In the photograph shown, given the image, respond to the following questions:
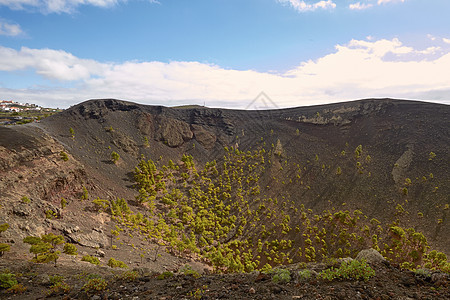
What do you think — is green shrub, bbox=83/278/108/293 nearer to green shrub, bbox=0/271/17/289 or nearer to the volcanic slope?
green shrub, bbox=0/271/17/289

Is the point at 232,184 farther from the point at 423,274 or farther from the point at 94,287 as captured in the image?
the point at 423,274

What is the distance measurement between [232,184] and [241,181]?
269 centimetres

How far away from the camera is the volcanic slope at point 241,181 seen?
35406 mm

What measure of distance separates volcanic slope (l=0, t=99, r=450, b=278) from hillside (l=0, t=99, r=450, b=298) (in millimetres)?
269

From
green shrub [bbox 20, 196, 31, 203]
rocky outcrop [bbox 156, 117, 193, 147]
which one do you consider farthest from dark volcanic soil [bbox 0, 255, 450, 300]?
rocky outcrop [bbox 156, 117, 193, 147]

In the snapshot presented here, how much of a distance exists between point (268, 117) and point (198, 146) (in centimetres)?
3095

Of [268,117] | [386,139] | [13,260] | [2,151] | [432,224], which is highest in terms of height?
[268,117]

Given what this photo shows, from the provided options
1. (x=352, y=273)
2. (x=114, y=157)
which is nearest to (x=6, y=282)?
(x=352, y=273)

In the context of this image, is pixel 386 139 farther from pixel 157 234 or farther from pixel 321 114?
pixel 157 234

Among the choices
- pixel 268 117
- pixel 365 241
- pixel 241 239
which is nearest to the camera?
pixel 365 241

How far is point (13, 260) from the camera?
691 inches

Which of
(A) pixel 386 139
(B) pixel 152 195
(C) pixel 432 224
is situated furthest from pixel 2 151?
(A) pixel 386 139

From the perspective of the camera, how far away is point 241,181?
58.9m

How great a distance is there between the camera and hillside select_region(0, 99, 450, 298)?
Result: 3328cm
